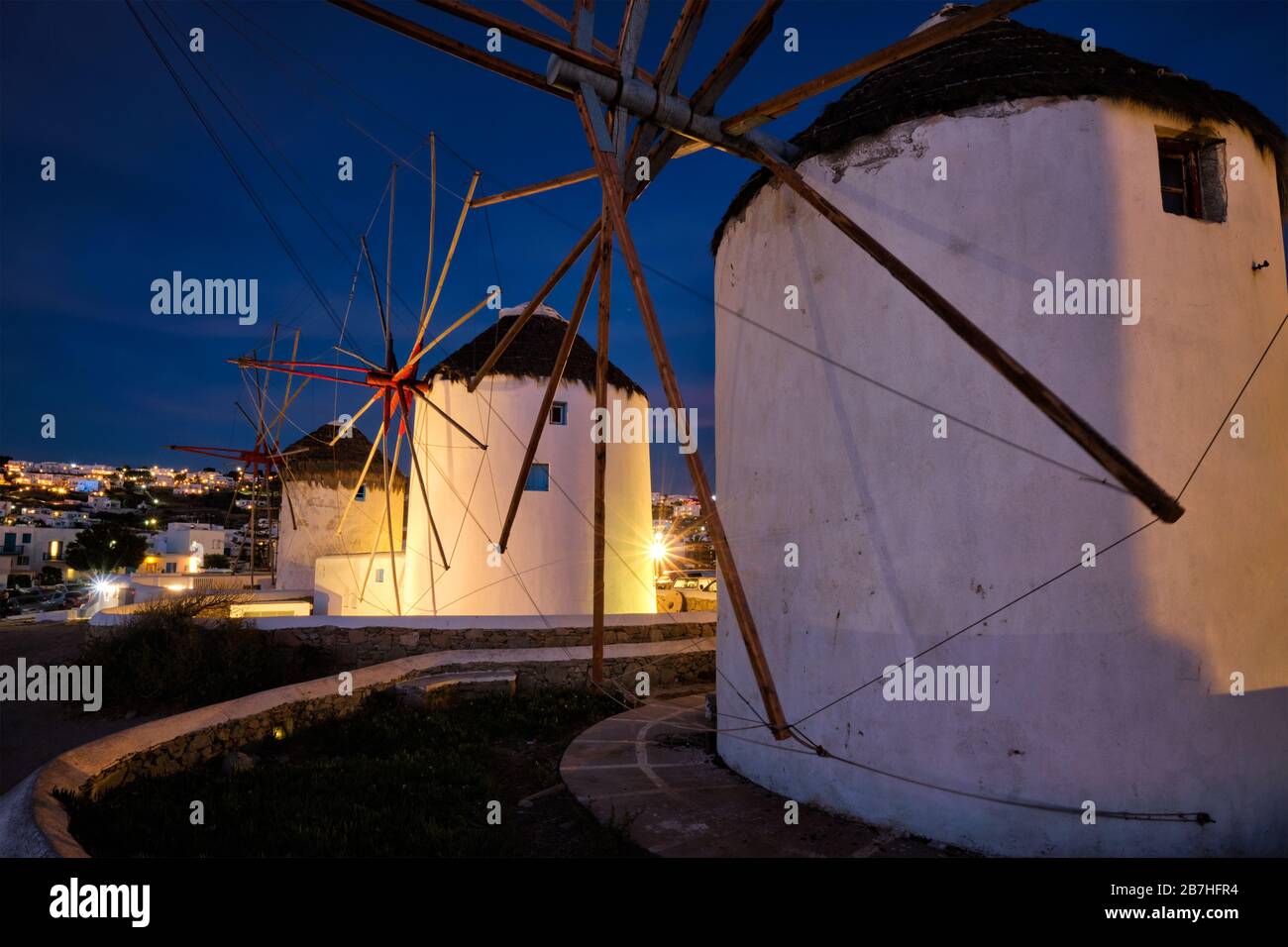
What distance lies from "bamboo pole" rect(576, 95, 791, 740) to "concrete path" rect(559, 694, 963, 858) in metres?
0.96

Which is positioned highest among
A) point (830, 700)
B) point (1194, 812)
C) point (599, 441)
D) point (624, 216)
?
point (624, 216)

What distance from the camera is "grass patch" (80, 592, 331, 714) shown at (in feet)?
30.2

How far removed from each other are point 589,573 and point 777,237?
11201 mm

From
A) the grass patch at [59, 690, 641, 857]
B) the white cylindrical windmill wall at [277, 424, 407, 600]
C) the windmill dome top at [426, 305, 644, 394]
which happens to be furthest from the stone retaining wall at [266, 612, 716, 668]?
the white cylindrical windmill wall at [277, 424, 407, 600]

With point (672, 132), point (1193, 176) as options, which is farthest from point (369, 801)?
point (1193, 176)

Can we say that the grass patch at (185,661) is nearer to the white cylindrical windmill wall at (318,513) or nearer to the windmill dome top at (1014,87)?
the windmill dome top at (1014,87)

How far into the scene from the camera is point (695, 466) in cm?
449

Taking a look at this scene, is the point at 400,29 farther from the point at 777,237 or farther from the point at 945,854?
the point at 945,854

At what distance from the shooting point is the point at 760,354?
6.50 metres

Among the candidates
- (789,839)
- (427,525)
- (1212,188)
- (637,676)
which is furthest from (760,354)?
(427,525)

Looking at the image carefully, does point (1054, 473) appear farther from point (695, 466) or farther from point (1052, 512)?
point (695, 466)

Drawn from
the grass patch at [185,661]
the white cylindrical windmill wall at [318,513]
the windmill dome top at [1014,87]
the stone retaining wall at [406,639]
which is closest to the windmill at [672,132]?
the windmill dome top at [1014,87]

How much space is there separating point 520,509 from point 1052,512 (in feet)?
40.8

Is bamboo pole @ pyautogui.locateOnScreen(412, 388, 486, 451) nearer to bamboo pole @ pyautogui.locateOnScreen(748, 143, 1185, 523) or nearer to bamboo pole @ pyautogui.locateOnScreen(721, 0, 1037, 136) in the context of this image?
bamboo pole @ pyautogui.locateOnScreen(721, 0, 1037, 136)
